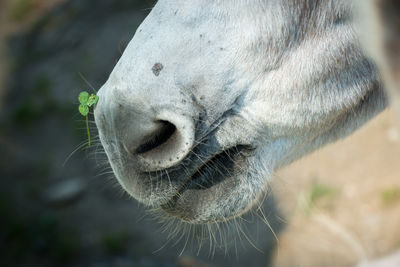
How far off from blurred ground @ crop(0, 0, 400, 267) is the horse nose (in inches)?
70.9

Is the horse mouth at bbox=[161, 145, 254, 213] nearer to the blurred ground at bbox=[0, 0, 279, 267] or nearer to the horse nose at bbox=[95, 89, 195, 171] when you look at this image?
the horse nose at bbox=[95, 89, 195, 171]

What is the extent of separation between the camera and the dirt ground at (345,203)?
377cm

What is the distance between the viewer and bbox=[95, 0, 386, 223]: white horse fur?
1592 mm

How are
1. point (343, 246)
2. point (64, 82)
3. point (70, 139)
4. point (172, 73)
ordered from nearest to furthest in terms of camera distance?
point (172, 73)
point (343, 246)
point (70, 139)
point (64, 82)

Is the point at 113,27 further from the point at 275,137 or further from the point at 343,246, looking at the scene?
the point at 275,137

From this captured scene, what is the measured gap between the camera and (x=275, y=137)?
184 centimetres

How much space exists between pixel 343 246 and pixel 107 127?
2.73 metres

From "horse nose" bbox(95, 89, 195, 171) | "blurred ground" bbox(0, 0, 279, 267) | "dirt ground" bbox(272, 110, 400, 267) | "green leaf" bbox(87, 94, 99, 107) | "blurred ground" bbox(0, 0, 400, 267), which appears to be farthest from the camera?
"blurred ground" bbox(0, 0, 279, 267)

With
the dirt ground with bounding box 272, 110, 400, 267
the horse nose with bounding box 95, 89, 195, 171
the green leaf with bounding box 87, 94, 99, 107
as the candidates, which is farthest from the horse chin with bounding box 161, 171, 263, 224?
the dirt ground with bounding box 272, 110, 400, 267

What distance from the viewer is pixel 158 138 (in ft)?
5.49

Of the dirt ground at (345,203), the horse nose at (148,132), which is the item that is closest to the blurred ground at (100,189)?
the dirt ground at (345,203)

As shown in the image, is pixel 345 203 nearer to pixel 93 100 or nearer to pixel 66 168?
pixel 66 168

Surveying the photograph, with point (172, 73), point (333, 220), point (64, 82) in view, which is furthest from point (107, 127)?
point (64, 82)

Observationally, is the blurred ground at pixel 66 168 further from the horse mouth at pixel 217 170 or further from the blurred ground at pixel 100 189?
the horse mouth at pixel 217 170
